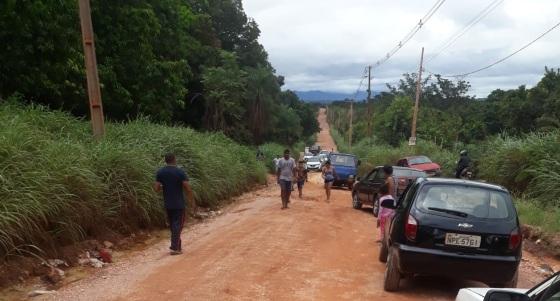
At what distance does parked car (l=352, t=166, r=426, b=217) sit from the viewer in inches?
631

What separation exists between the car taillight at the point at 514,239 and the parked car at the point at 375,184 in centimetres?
834

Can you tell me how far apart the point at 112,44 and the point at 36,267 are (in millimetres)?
16541

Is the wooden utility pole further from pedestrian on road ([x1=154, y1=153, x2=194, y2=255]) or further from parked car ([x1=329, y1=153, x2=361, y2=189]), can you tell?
parked car ([x1=329, y1=153, x2=361, y2=189])

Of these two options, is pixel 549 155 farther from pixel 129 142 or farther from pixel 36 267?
pixel 36 267

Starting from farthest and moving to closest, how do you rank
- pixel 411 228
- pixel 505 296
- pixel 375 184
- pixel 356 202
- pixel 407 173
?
pixel 356 202
pixel 375 184
pixel 407 173
pixel 411 228
pixel 505 296

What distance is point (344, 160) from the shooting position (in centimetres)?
2928

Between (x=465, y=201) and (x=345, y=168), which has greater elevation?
(x=465, y=201)

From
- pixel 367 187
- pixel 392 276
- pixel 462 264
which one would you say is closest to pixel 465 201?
pixel 462 264

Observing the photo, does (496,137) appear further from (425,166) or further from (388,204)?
(388,204)

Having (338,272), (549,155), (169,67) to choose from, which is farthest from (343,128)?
(338,272)

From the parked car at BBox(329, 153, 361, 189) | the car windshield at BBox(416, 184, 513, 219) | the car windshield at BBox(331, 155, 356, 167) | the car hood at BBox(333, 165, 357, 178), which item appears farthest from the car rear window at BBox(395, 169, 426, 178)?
the car windshield at BBox(331, 155, 356, 167)

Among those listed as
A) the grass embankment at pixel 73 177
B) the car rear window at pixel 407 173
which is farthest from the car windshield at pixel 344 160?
the grass embankment at pixel 73 177

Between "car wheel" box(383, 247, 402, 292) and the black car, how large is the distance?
13 mm

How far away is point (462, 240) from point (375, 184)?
1016 cm
